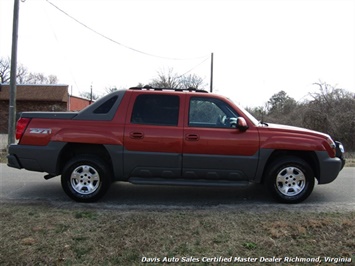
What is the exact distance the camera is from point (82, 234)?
12.4 ft

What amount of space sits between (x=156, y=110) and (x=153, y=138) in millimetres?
487

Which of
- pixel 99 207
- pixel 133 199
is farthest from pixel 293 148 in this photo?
pixel 99 207

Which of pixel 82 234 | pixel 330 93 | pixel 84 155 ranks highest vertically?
pixel 330 93

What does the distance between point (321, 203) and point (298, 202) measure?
0.43m

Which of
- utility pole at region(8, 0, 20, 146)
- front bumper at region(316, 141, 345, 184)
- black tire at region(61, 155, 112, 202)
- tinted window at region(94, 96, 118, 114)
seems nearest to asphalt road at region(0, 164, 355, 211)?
black tire at region(61, 155, 112, 202)

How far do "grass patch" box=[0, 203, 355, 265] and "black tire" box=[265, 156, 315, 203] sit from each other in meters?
0.56

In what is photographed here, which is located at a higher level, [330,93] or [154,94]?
[330,93]

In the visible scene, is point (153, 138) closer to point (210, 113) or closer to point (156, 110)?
point (156, 110)

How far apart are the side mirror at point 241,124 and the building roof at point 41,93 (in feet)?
84.3

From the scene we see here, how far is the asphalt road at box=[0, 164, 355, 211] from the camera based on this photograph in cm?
515

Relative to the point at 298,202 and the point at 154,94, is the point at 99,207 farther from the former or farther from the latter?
the point at 298,202

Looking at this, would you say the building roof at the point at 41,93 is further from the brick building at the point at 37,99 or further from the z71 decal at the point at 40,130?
the z71 decal at the point at 40,130

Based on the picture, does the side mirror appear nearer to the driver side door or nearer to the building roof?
the driver side door

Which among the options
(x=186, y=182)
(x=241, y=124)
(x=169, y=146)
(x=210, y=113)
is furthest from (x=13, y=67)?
(x=241, y=124)
